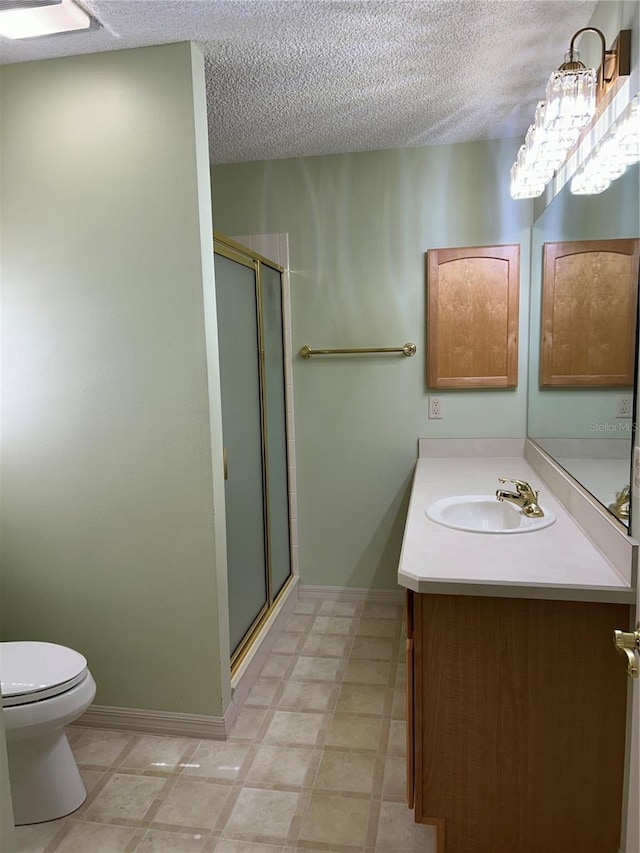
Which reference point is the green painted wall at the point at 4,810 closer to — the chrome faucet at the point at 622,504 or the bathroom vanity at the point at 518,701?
the bathroom vanity at the point at 518,701

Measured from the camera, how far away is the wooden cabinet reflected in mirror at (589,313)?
153 centimetres

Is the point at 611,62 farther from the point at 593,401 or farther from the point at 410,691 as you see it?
the point at 410,691

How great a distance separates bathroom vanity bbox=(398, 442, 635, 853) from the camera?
1479 mm

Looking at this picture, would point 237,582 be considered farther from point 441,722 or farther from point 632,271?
point 632,271


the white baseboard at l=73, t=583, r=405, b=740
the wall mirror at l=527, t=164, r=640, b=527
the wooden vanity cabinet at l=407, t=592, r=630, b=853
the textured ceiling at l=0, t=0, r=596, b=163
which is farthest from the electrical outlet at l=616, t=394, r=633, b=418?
the white baseboard at l=73, t=583, r=405, b=740

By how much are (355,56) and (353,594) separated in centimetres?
246

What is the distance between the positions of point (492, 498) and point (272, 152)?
1.95 meters

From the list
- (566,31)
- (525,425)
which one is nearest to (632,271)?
(566,31)

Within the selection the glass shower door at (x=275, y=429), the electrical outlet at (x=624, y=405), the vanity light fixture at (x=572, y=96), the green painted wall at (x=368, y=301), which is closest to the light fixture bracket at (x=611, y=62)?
the vanity light fixture at (x=572, y=96)

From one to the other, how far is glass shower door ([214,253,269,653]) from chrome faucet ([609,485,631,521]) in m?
1.35

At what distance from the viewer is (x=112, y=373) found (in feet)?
6.95

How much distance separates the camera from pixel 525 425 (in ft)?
9.87

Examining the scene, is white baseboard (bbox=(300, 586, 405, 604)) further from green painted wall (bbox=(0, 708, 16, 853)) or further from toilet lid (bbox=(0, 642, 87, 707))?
green painted wall (bbox=(0, 708, 16, 853))

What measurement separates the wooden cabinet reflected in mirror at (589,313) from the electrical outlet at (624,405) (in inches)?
1.2
